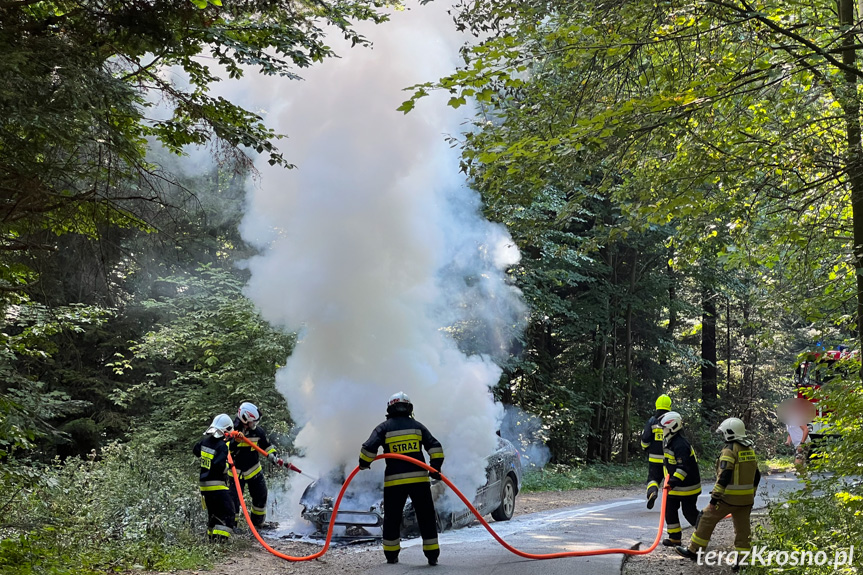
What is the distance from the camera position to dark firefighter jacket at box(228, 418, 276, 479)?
9656 millimetres

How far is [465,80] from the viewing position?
5.46m

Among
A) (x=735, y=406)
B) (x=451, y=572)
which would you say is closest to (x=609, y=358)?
(x=735, y=406)

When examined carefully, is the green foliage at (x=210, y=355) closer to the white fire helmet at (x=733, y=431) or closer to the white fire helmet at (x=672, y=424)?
the white fire helmet at (x=672, y=424)

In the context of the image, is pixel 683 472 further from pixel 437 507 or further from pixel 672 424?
pixel 437 507

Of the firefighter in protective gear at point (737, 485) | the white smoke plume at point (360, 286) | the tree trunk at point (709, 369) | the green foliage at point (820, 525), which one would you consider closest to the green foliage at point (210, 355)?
the white smoke plume at point (360, 286)

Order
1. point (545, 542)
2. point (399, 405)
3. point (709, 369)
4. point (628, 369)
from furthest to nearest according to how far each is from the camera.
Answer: point (709, 369), point (628, 369), point (545, 542), point (399, 405)

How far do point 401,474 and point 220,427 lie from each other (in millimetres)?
2918

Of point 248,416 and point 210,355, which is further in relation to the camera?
point 210,355

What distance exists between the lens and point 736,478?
7148mm

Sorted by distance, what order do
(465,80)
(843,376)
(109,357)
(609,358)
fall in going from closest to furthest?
1. (465,80)
2. (843,376)
3. (109,357)
4. (609,358)

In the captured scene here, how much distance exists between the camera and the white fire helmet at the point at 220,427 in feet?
29.0

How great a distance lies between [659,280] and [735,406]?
7.64 metres

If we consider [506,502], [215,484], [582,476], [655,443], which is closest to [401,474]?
[215,484]

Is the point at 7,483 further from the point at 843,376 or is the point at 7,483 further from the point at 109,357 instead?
the point at 109,357
